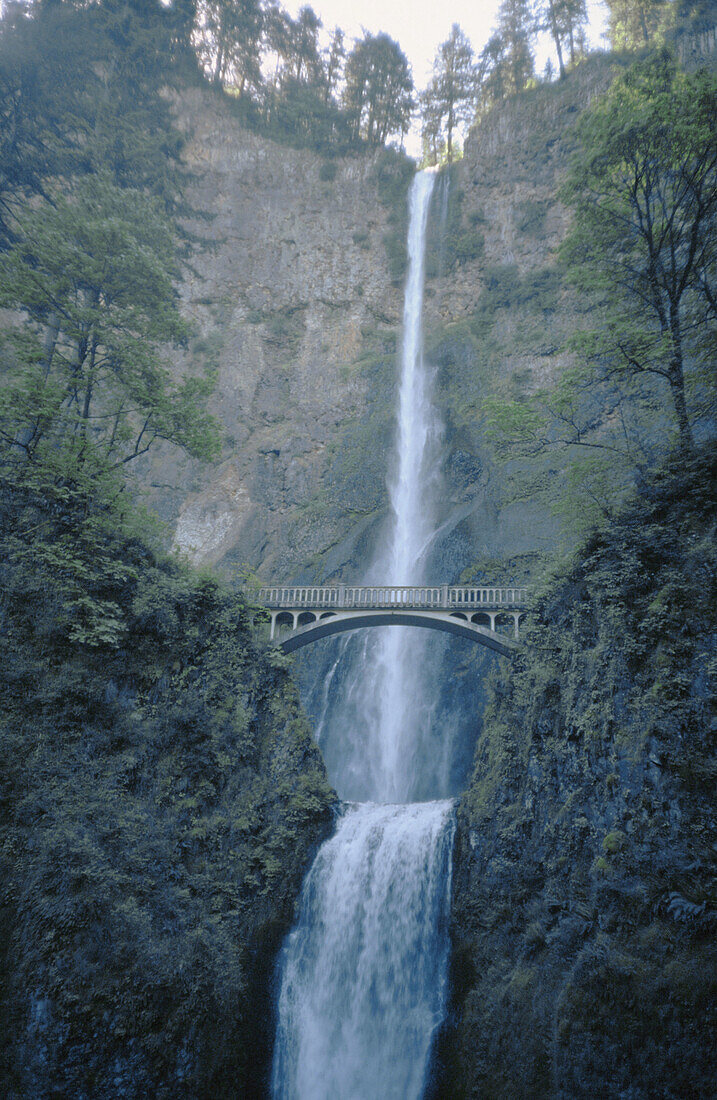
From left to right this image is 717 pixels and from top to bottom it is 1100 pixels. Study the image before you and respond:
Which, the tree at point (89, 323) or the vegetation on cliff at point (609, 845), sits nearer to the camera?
the vegetation on cliff at point (609, 845)

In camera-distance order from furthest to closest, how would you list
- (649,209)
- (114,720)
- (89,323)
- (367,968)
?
(89,323)
(367,968)
(114,720)
(649,209)

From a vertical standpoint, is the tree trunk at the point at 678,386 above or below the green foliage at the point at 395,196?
below

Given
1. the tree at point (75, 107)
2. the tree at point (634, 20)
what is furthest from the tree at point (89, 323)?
the tree at point (634, 20)

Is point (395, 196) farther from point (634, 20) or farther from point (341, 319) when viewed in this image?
point (634, 20)

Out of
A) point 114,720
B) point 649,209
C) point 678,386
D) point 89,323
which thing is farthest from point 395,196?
point 114,720

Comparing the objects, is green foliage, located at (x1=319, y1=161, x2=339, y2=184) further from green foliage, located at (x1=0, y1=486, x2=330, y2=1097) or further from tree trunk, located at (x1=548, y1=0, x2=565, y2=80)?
green foliage, located at (x1=0, y1=486, x2=330, y2=1097)

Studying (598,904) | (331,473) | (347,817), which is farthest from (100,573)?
(331,473)

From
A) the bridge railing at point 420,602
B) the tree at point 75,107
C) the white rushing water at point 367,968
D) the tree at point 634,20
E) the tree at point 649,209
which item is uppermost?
the tree at point 634,20

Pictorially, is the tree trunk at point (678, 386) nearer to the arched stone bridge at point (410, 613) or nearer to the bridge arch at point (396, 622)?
the arched stone bridge at point (410, 613)
